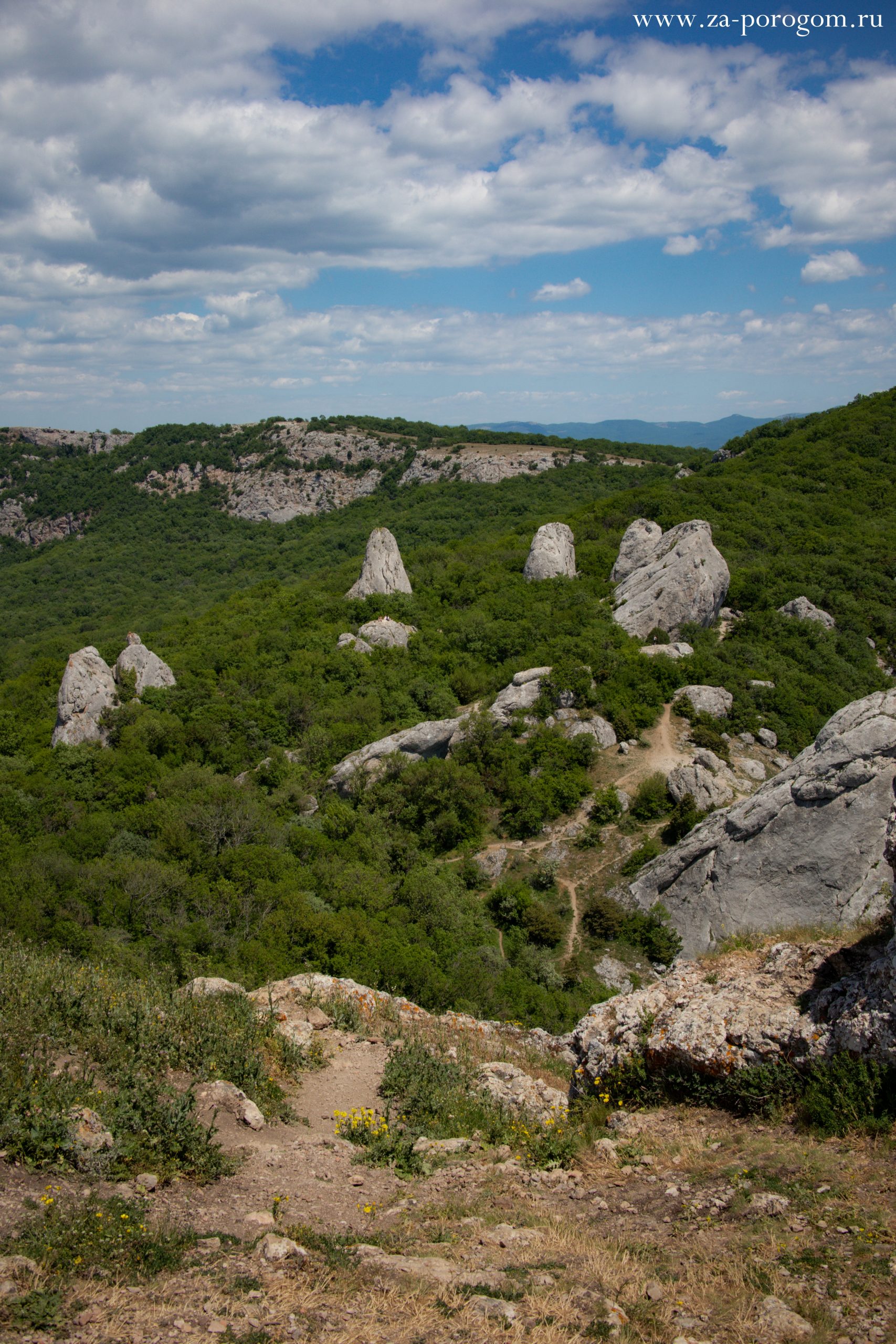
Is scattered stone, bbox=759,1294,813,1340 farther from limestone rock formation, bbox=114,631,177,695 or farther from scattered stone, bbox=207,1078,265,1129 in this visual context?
limestone rock formation, bbox=114,631,177,695

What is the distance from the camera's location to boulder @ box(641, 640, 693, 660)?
A: 27.7 meters

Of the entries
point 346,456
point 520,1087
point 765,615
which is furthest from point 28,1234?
point 346,456

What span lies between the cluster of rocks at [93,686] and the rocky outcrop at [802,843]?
2432 centimetres

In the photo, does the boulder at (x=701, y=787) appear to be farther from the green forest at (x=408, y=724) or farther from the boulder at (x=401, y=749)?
the boulder at (x=401, y=749)

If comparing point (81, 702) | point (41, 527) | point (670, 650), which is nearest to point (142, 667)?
point (81, 702)

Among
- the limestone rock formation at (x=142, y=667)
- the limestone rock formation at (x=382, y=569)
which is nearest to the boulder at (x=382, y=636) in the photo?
the limestone rock formation at (x=382, y=569)

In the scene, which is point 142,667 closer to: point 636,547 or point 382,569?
point 382,569

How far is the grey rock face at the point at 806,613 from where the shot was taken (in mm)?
30375

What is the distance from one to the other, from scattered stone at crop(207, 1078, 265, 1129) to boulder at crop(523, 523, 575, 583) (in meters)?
32.1

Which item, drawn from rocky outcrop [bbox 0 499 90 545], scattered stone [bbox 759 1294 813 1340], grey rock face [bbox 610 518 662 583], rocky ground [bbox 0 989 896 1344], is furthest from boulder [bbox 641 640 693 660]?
rocky outcrop [bbox 0 499 90 545]

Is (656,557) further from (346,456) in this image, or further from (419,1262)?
(346,456)

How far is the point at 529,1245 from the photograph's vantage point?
5.05 meters

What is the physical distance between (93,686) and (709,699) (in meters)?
25.6

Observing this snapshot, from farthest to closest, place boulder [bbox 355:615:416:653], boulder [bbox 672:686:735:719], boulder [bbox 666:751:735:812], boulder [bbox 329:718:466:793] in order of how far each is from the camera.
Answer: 1. boulder [bbox 355:615:416:653]
2. boulder [bbox 329:718:466:793]
3. boulder [bbox 672:686:735:719]
4. boulder [bbox 666:751:735:812]
